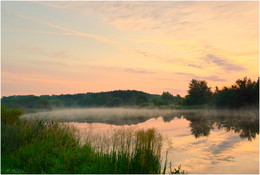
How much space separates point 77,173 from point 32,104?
210 feet

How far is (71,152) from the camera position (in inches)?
470

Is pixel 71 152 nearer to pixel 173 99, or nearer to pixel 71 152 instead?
pixel 71 152

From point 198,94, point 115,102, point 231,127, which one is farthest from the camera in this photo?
point 115,102

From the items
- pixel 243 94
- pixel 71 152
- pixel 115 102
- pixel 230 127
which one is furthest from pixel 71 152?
pixel 115 102

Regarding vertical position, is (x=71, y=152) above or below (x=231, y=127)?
above

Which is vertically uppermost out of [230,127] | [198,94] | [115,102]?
[198,94]

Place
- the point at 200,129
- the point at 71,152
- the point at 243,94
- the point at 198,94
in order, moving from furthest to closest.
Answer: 1. the point at 198,94
2. the point at 243,94
3. the point at 200,129
4. the point at 71,152

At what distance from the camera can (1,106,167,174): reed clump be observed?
10102 mm

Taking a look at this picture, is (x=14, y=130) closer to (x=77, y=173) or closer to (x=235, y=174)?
(x=77, y=173)

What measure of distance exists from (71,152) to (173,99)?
462 ft

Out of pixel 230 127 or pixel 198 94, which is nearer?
pixel 230 127

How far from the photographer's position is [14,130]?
43.4 feet

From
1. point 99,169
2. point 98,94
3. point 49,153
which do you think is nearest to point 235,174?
point 99,169

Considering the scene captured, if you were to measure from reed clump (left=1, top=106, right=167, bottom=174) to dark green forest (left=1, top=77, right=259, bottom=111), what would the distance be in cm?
698
